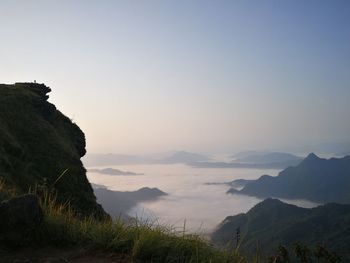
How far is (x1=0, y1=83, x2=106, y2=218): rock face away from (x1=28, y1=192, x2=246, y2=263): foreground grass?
1224 cm

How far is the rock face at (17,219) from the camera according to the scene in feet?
25.8

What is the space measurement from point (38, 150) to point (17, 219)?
22.7 meters

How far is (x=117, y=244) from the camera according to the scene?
7.67 meters

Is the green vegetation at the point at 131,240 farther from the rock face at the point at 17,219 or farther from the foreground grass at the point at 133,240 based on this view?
the rock face at the point at 17,219

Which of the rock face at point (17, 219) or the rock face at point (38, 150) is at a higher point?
the rock face at point (38, 150)

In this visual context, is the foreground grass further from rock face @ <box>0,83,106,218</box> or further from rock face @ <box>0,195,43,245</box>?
rock face @ <box>0,83,106,218</box>

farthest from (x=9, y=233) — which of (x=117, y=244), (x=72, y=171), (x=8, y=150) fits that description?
(x=72, y=171)

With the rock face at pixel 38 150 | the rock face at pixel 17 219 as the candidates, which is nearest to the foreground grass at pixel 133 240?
the rock face at pixel 17 219

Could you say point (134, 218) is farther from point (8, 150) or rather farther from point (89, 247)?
point (8, 150)

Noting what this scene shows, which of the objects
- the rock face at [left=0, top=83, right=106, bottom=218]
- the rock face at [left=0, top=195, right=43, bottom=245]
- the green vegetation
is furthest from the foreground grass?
the rock face at [left=0, top=83, right=106, bottom=218]

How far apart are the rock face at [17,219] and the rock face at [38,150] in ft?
40.6

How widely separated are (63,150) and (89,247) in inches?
977

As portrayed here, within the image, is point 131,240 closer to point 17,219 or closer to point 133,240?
point 133,240

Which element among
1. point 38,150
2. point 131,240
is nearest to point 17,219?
point 131,240
